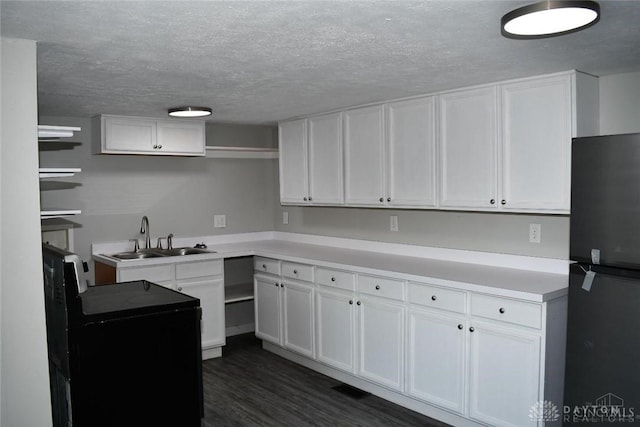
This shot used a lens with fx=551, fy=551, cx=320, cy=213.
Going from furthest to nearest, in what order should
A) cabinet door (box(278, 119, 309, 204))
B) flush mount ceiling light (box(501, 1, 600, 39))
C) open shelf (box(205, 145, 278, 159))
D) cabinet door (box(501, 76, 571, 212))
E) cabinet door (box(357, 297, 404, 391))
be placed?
open shelf (box(205, 145, 278, 159)), cabinet door (box(278, 119, 309, 204)), cabinet door (box(357, 297, 404, 391)), cabinet door (box(501, 76, 571, 212)), flush mount ceiling light (box(501, 1, 600, 39))

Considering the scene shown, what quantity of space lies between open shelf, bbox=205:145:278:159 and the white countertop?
81cm

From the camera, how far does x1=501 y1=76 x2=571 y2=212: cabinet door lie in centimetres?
292

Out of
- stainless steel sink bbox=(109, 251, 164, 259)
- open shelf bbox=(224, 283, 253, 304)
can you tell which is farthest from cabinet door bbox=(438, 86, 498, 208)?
stainless steel sink bbox=(109, 251, 164, 259)

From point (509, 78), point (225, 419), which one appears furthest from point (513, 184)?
point (225, 419)

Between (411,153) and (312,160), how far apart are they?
1104 mm

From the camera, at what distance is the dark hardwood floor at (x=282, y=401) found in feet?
11.0

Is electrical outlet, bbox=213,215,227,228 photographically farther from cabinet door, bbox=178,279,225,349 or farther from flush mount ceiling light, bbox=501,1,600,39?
flush mount ceiling light, bbox=501,1,600,39

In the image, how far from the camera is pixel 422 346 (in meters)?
3.33

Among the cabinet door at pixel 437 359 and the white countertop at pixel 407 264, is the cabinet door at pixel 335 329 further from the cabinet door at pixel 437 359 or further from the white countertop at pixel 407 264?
the cabinet door at pixel 437 359

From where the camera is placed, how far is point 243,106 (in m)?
4.04

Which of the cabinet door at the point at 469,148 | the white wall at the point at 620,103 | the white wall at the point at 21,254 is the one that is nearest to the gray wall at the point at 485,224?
the white wall at the point at 620,103

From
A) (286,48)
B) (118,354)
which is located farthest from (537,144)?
(118,354)

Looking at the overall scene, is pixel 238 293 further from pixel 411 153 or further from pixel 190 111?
pixel 411 153

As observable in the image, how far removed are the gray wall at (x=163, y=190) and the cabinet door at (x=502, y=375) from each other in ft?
9.68
